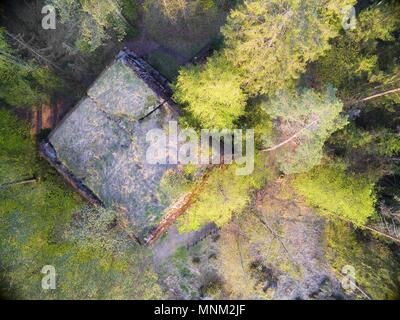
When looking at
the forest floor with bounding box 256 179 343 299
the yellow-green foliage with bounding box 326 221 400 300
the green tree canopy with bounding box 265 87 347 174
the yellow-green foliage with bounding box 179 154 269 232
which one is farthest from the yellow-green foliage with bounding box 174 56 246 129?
the yellow-green foliage with bounding box 326 221 400 300

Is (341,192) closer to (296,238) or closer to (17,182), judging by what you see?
(296,238)

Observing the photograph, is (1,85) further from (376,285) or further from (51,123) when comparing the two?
(376,285)

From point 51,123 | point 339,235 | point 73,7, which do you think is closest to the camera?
point 73,7

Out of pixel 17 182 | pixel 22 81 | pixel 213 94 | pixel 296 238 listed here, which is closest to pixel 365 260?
pixel 296 238

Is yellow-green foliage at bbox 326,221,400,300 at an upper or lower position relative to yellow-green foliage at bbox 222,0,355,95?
lower

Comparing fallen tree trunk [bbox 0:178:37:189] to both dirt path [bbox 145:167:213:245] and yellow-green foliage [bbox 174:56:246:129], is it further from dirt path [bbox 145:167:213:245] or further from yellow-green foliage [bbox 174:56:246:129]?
yellow-green foliage [bbox 174:56:246:129]
